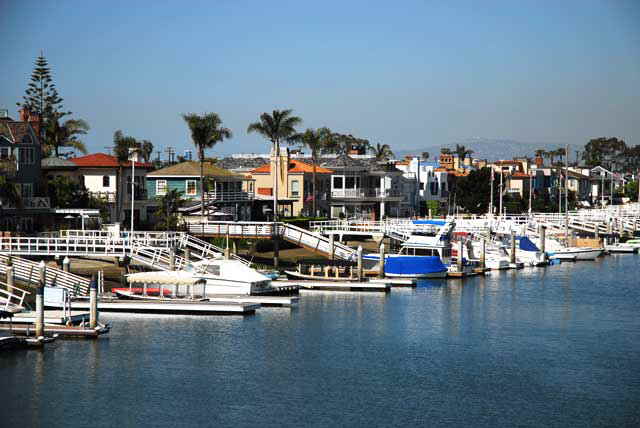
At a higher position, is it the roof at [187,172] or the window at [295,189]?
the roof at [187,172]

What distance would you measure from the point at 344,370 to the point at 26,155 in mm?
Result: 43687

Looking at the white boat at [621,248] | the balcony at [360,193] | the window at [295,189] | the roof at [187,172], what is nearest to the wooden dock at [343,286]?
the roof at [187,172]

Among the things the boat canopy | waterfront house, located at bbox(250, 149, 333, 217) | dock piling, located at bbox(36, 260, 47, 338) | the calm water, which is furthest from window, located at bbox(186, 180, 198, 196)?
dock piling, located at bbox(36, 260, 47, 338)

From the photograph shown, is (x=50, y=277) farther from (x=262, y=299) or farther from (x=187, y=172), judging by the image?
(x=187, y=172)

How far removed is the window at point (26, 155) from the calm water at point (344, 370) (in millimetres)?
28207

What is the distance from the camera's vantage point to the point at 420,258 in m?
75.4

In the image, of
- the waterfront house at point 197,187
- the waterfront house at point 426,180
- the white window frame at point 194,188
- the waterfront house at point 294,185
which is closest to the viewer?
the waterfront house at point 197,187

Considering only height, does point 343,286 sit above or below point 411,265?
below

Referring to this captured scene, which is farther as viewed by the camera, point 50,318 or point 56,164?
point 56,164

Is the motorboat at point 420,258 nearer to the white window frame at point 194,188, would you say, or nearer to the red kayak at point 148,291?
the red kayak at point 148,291

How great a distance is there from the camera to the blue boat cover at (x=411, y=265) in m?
75.1

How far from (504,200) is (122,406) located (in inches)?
4852

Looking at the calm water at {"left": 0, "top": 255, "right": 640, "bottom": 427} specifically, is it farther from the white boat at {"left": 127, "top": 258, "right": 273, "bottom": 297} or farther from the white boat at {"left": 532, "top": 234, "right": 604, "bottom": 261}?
the white boat at {"left": 532, "top": 234, "right": 604, "bottom": 261}

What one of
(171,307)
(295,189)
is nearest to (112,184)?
(295,189)
